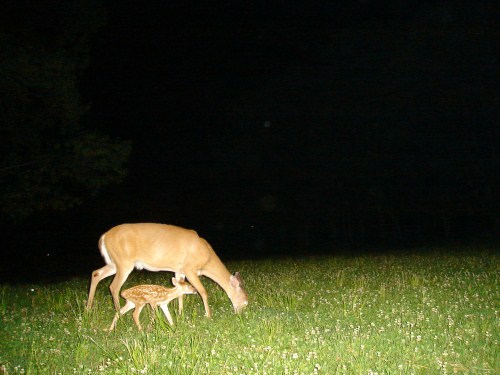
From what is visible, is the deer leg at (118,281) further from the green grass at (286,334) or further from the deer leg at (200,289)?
the deer leg at (200,289)

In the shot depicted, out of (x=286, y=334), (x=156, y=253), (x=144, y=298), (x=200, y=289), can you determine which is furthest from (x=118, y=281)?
(x=286, y=334)

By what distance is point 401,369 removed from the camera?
4926 millimetres

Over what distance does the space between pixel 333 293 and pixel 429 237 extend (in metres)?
35.6

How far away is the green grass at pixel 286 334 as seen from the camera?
16.9 feet

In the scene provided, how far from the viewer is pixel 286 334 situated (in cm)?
613

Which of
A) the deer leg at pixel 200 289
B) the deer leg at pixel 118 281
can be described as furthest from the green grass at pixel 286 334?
the deer leg at pixel 118 281

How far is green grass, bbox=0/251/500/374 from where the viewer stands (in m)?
5.14

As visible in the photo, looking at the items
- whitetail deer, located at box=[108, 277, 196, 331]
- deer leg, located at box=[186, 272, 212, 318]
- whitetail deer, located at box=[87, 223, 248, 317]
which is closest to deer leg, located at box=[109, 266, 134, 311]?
whitetail deer, located at box=[87, 223, 248, 317]

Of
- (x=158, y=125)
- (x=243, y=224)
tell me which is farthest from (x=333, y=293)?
(x=243, y=224)

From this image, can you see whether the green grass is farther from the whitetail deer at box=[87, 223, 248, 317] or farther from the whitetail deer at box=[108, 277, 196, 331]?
the whitetail deer at box=[87, 223, 248, 317]

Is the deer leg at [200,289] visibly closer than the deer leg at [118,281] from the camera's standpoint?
Yes

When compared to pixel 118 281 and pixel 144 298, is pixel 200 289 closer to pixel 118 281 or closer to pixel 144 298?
pixel 118 281

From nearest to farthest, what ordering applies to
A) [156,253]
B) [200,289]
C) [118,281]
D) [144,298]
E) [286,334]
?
[286,334] → [144,298] → [200,289] → [118,281] → [156,253]

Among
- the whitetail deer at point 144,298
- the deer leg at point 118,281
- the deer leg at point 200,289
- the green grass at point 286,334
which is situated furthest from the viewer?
the deer leg at point 118,281
